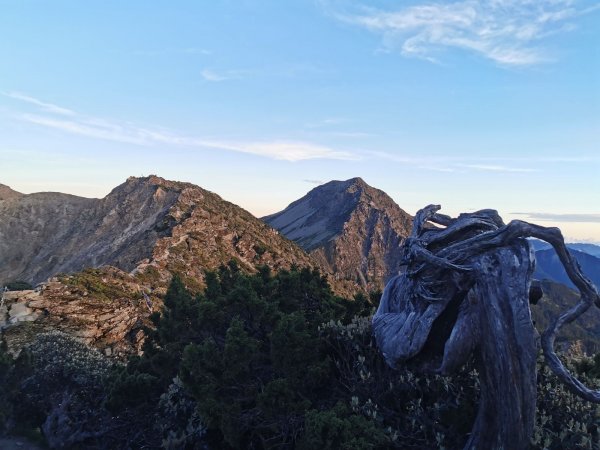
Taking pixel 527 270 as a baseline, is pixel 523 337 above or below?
below

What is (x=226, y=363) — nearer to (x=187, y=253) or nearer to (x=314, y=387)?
(x=314, y=387)

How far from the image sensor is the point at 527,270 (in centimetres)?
617

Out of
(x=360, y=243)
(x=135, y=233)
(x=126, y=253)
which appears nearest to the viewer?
(x=126, y=253)

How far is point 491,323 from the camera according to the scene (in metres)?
6.09

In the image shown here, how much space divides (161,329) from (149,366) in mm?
2275

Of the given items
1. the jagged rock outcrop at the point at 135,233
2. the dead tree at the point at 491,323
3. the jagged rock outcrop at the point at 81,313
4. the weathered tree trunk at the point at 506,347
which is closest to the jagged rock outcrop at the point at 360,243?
the jagged rock outcrop at the point at 135,233

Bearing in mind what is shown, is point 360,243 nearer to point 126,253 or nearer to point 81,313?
point 126,253

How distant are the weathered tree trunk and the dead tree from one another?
0.01 metres

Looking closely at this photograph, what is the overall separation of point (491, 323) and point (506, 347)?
1.15 ft

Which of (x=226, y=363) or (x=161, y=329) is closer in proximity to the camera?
(x=226, y=363)

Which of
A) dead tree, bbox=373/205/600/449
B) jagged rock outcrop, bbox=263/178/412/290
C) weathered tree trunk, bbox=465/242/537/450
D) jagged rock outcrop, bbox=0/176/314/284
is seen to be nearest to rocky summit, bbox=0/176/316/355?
jagged rock outcrop, bbox=0/176/314/284

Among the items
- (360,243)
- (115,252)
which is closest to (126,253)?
(115,252)

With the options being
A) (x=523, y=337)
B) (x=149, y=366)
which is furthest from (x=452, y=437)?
(x=149, y=366)

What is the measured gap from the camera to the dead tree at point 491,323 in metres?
5.93
